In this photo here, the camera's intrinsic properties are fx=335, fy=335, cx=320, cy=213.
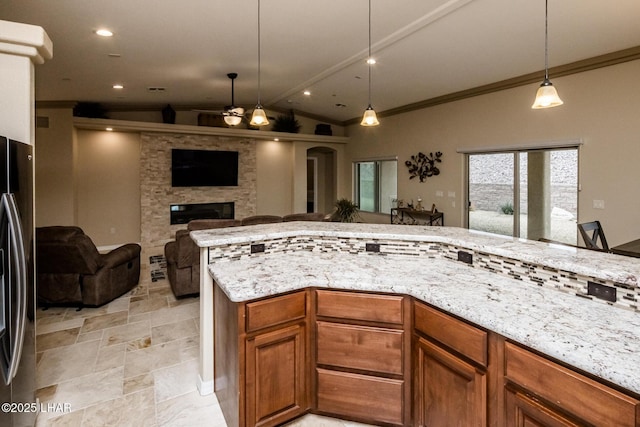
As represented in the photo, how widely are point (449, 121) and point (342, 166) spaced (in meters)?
3.81

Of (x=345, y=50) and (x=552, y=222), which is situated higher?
(x=345, y=50)

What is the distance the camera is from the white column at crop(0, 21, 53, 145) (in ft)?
6.51

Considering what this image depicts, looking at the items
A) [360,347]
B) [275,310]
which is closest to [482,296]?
[360,347]

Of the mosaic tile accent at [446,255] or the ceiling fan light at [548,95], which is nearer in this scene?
the mosaic tile accent at [446,255]

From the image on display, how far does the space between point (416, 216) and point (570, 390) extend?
20.6 feet

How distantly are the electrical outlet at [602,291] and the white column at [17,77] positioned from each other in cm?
327

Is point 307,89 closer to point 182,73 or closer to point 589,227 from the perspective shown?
point 182,73

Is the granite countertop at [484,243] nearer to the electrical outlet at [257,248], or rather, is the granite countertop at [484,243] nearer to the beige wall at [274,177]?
the electrical outlet at [257,248]

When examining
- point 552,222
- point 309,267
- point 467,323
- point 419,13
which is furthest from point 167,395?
point 552,222

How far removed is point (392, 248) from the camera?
99.6 inches

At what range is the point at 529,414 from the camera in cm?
133

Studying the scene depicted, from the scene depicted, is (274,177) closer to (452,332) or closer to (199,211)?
(199,211)

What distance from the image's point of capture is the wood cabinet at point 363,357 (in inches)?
76.0

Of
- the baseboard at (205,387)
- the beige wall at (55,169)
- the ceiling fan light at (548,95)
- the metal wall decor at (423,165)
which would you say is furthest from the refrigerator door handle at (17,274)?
the metal wall decor at (423,165)
